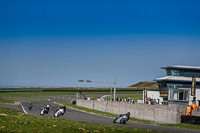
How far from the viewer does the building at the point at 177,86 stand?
66.2 meters

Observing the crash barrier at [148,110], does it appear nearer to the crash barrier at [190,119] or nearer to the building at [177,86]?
the crash barrier at [190,119]

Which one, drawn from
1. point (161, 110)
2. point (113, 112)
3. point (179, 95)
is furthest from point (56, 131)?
point (179, 95)

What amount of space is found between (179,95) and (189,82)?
693 cm

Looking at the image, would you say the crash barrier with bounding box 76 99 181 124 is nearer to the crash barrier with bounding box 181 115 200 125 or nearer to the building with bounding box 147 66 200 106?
the crash barrier with bounding box 181 115 200 125

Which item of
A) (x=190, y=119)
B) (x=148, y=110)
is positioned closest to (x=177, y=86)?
(x=148, y=110)

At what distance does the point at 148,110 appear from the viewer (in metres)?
40.8

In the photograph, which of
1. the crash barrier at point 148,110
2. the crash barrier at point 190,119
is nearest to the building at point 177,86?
the crash barrier at point 148,110

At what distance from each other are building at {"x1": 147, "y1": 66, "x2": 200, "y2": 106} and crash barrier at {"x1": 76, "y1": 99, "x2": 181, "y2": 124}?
1152 centimetres

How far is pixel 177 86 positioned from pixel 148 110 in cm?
2996

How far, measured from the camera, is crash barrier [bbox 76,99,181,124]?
3240 centimetres

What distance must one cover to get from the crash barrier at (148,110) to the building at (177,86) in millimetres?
11521

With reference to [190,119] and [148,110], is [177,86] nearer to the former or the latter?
[148,110]

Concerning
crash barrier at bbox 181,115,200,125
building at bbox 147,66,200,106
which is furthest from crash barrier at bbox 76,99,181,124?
building at bbox 147,66,200,106

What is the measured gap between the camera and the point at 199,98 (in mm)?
66188
